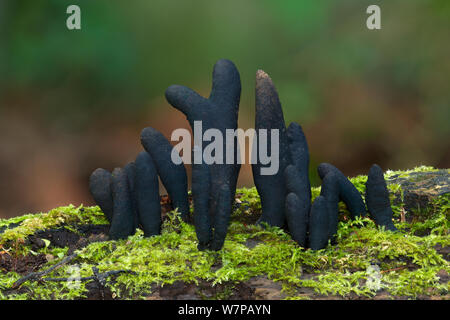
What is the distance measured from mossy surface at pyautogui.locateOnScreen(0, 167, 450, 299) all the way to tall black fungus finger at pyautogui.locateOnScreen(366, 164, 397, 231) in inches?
2.6

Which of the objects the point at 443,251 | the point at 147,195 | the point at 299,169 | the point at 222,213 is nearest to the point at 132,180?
the point at 147,195

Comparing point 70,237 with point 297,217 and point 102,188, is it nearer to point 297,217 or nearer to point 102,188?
point 102,188

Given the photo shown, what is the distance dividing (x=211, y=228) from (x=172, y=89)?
842 millimetres

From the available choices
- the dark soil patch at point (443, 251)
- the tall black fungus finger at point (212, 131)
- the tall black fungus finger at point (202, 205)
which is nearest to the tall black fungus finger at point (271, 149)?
the tall black fungus finger at point (212, 131)

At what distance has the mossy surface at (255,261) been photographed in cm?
232

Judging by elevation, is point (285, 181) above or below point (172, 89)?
below

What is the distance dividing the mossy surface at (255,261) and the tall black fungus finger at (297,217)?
0.20ft

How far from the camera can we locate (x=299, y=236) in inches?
106

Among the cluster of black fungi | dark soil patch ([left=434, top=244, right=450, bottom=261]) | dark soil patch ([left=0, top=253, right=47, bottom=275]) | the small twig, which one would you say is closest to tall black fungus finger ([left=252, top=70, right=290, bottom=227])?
the cluster of black fungi
